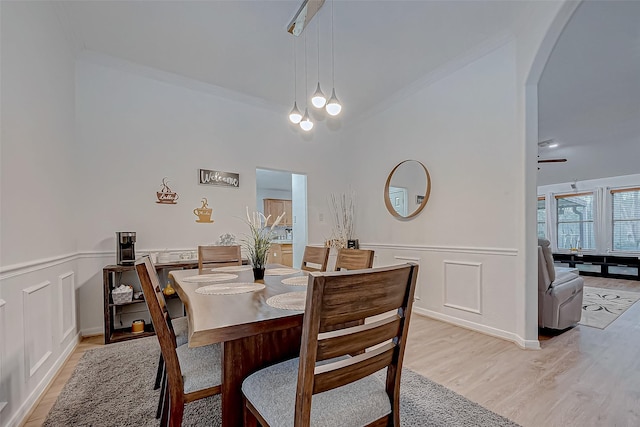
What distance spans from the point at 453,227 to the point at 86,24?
4068 millimetres

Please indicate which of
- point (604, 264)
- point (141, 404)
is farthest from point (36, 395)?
point (604, 264)

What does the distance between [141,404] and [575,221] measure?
9663 mm

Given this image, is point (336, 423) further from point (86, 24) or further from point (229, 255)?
point (86, 24)

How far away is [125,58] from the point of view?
2988 mm

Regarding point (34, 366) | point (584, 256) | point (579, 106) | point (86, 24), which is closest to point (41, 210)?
point (34, 366)

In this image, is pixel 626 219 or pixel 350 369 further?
pixel 626 219

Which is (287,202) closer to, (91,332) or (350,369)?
(91,332)

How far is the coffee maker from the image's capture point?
2771 millimetres

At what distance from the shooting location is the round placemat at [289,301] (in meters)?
1.26

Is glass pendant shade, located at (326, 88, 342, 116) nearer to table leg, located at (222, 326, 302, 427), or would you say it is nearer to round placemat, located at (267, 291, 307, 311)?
round placemat, located at (267, 291, 307, 311)

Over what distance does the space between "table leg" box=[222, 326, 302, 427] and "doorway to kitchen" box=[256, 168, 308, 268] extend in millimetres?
1827

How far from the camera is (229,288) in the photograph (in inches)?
63.9

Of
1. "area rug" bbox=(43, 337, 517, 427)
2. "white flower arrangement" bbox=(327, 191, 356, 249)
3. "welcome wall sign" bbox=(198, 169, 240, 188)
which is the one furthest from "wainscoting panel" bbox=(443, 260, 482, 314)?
"welcome wall sign" bbox=(198, 169, 240, 188)

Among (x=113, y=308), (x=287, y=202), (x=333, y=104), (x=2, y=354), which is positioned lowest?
(x=113, y=308)
